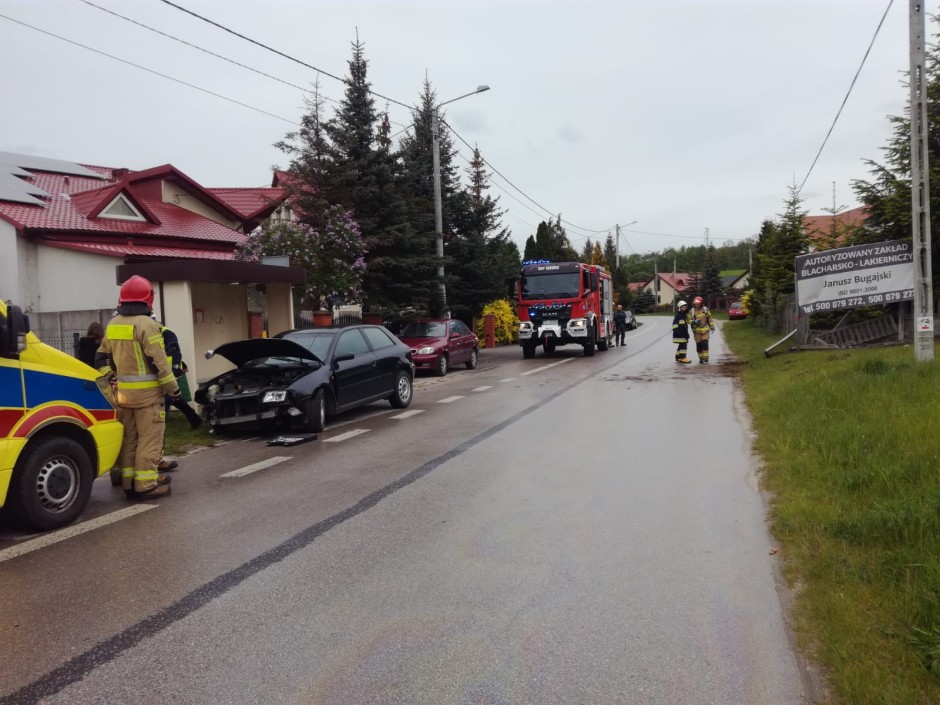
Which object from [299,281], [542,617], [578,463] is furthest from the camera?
[299,281]

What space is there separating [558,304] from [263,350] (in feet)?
44.5

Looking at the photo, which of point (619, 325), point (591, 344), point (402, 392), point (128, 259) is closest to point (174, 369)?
point (402, 392)

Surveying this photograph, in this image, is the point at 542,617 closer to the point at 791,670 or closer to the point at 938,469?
the point at 791,670

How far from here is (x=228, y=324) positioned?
16.6 m

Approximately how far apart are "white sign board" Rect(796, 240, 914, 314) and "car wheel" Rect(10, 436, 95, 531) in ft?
51.9

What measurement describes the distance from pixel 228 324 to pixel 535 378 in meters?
7.35

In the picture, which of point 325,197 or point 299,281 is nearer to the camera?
point 299,281

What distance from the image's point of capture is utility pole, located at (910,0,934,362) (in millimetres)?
11188

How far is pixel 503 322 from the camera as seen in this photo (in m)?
33.0

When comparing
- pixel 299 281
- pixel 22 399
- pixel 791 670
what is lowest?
pixel 791 670

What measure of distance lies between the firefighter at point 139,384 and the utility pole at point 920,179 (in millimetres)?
10950

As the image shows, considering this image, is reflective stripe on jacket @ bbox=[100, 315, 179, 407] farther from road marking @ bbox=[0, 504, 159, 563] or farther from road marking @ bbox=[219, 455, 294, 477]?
road marking @ bbox=[219, 455, 294, 477]

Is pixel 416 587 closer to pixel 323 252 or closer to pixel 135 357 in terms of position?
pixel 135 357

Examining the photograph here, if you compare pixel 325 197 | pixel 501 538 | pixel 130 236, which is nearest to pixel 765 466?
pixel 501 538
